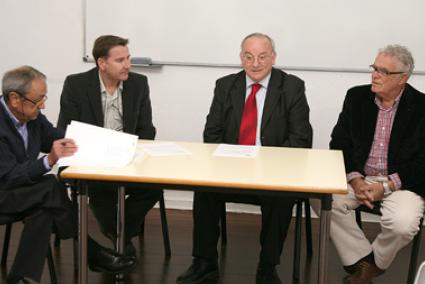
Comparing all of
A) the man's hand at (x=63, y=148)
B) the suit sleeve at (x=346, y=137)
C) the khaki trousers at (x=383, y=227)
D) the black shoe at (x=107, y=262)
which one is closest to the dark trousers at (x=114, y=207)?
the black shoe at (x=107, y=262)

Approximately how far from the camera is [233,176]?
8.36 ft

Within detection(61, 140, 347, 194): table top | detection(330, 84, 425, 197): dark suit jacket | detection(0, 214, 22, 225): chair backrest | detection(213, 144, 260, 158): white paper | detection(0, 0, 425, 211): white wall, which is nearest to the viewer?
detection(61, 140, 347, 194): table top

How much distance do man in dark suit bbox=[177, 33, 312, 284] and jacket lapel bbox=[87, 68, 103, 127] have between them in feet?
1.97

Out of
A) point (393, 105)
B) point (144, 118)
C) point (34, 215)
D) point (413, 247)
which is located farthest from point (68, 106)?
point (413, 247)

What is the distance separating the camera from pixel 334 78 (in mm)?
4109

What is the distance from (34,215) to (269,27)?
2.04 metres

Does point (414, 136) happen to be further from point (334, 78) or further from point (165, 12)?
point (165, 12)

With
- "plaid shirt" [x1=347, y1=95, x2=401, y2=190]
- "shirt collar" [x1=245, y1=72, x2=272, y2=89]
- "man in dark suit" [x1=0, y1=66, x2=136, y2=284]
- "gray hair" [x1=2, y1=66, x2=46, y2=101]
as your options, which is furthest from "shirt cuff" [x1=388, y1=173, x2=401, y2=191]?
"gray hair" [x1=2, y1=66, x2=46, y2=101]

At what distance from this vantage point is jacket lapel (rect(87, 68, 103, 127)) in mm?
3451

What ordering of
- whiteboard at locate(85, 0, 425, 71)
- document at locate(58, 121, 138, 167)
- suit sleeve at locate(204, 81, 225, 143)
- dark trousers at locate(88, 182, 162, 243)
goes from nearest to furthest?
document at locate(58, 121, 138, 167) < dark trousers at locate(88, 182, 162, 243) < suit sleeve at locate(204, 81, 225, 143) < whiteboard at locate(85, 0, 425, 71)

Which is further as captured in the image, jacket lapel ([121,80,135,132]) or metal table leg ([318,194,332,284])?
jacket lapel ([121,80,135,132])

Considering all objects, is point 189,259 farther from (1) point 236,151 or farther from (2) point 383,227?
(2) point 383,227

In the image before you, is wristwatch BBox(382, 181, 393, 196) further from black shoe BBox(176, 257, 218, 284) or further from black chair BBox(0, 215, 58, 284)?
black chair BBox(0, 215, 58, 284)

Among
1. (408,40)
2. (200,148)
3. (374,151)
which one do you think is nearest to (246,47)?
(200,148)
